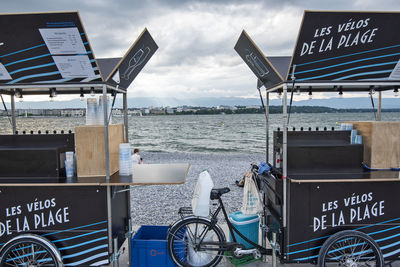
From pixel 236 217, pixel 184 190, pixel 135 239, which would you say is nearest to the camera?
pixel 135 239

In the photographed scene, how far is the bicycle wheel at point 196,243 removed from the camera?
3105mm

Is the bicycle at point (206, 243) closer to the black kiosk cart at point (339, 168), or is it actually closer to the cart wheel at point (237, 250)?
the cart wheel at point (237, 250)

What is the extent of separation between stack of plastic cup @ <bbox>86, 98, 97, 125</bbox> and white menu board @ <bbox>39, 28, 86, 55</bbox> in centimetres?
63

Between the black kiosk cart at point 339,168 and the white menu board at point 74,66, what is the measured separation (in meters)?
1.72

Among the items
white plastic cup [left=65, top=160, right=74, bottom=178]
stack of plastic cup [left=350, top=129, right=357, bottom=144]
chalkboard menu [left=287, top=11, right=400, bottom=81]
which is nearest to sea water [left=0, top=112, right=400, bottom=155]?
stack of plastic cup [left=350, top=129, right=357, bottom=144]

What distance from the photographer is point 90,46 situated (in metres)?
2.56

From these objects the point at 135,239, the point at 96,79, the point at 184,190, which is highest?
the point at 96,79

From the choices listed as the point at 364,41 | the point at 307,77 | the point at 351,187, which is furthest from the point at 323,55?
the point at 351,187

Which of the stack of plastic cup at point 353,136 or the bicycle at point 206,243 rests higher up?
the stack of plastic cup at point 353,136

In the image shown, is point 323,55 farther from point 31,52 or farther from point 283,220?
point 31,52

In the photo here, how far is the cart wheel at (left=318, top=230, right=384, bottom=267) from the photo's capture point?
109 inches

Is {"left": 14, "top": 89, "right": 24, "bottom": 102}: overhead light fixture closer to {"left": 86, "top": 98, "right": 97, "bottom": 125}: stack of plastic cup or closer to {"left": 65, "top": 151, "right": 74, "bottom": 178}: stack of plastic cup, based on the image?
{"left": 86, "top": 98, "right": 97, "bottom": 125}: stack of plastic cup

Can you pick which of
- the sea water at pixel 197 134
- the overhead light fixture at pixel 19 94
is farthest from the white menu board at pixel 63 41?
the overhead light fixture at pixel 19 94

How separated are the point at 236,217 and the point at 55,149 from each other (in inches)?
91.4
